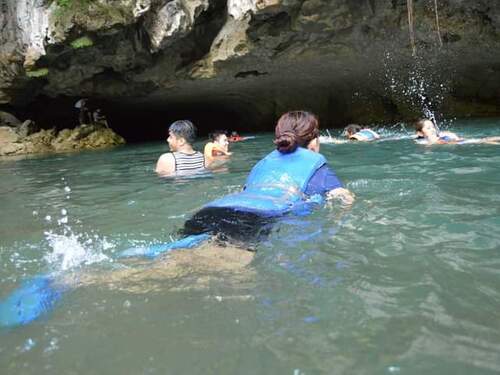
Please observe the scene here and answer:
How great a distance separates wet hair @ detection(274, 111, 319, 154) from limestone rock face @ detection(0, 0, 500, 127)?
929cm

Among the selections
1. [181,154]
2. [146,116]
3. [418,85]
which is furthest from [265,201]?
[146,116]

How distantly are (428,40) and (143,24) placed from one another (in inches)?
326

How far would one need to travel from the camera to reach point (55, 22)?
14156mm

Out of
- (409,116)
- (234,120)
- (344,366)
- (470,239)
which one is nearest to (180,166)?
(470,239)

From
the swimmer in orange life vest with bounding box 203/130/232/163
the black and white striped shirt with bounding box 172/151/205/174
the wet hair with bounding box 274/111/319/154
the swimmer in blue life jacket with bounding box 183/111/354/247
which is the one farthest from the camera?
the swimmer in orange life vest with bounding box 203/130/232/163

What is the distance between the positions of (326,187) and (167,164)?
3365mm

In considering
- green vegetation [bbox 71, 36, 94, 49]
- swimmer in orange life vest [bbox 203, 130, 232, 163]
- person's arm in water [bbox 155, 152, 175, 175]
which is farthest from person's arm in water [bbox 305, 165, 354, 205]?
green vegetation [bbox 71, 36, 94, 49]

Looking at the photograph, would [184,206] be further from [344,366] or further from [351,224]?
[344,366]

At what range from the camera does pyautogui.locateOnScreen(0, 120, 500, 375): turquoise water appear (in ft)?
7.32

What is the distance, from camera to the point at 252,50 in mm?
14586

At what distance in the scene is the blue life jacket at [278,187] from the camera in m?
3.80

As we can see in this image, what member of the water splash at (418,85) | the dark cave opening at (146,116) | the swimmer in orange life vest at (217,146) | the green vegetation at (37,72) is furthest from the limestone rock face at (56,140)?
the water splash at (418,85)

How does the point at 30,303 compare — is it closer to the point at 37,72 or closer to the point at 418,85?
the point at 37,72

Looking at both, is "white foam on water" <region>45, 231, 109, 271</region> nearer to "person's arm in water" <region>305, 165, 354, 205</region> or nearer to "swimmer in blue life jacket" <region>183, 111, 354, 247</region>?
"swimmer in blue life jacket" <region>183, 111, 354, 247</region>
